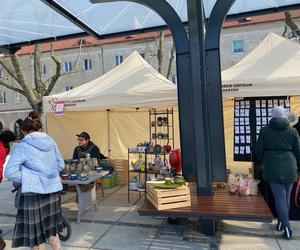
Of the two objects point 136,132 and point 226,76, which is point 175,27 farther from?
point 136,132

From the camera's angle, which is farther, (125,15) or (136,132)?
(136,132)

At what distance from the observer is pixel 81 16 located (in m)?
5.34

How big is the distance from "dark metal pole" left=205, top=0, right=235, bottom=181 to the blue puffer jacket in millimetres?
2068

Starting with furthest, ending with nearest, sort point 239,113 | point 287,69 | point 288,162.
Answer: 1. point 239,113
2. point 287,69
3. point 288,162

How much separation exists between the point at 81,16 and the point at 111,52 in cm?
2436

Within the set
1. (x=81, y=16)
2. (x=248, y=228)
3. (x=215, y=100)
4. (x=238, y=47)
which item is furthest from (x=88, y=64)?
(x=248, y=228)

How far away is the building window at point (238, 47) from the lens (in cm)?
2439

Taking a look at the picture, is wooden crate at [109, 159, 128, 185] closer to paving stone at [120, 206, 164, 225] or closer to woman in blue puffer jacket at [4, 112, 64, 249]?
paving stone at [120, 206, 164, 225]

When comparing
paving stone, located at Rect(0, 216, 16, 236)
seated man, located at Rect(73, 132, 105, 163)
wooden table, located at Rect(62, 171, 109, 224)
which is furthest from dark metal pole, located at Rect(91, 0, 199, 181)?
paving stone, located at Rect(0, 216, 16, 236)

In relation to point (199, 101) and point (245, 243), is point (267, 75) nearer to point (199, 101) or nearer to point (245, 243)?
point (199, 101)

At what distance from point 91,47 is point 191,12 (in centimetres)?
2744

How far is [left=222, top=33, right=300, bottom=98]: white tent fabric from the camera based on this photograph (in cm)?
464

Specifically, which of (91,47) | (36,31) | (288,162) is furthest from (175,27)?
(91,47)

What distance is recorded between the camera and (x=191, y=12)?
388cm
